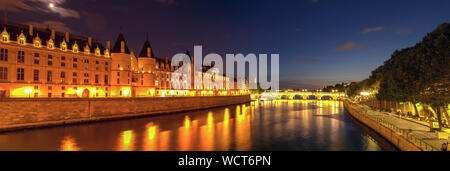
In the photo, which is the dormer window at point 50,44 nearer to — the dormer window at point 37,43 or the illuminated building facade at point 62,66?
the illuminated building facade at point 62,66

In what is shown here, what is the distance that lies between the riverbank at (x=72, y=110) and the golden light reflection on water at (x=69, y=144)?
34.3ft

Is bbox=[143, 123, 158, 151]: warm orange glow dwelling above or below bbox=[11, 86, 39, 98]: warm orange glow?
below

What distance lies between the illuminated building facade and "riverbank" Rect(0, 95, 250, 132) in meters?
3.35

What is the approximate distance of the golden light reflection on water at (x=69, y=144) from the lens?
27406 mm

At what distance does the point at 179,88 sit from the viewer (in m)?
96.0

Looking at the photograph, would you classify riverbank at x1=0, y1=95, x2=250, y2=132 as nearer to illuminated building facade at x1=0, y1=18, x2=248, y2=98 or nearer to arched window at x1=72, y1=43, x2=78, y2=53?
illuminated building facade at x1=0, y1=18, x2=248, y2=98

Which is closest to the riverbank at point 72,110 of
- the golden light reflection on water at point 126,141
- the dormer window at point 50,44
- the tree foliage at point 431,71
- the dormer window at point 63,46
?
the golden light reflection on water at point 126,141

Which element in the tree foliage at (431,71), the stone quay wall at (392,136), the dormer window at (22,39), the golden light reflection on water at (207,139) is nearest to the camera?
the stone quay wall at (392,136)

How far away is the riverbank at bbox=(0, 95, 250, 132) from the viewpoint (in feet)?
116

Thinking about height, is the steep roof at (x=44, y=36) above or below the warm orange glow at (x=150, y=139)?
above

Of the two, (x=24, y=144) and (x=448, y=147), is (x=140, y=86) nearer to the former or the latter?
(x=24, y=144)

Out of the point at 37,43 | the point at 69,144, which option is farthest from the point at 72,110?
the point at 37,43

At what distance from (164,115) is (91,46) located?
84.9 feet

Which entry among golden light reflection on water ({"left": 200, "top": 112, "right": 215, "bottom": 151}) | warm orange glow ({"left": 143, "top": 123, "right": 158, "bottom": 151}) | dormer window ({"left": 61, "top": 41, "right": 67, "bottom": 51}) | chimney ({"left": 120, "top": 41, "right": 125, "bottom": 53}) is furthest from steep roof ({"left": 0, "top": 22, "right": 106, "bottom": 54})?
golden light reflection on water ({"left": 200, "top": 112, "right": 215, "bottom": 151})
